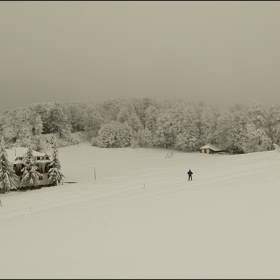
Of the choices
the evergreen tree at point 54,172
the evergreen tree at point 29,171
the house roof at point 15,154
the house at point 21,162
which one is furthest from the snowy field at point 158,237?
the house roof at point 15,154

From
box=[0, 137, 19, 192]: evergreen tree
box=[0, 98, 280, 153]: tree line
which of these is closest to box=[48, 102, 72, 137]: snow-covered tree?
box=[0, 98, 280, 153]: tree line

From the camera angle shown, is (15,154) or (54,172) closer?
(54,172)

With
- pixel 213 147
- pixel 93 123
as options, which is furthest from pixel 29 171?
pixel 93 123

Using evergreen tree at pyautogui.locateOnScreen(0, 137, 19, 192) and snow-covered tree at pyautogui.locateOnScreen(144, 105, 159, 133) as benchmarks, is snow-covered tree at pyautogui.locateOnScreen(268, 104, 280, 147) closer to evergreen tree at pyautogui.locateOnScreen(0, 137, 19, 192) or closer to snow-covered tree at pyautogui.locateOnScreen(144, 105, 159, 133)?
snow-covered tree at pyautogui.locateOnScreen(144, 105, 159, 133)

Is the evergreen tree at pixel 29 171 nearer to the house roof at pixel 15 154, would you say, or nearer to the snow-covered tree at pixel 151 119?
the house roof at pixel 15 154

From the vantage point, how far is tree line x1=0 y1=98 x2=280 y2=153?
5494 centimetres

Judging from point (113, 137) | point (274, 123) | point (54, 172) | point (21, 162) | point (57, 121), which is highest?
point (57, 121)

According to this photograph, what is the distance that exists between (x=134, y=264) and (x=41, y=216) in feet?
32.4

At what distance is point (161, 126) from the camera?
229ft

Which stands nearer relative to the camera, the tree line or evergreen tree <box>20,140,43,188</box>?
evergreen tree <box>20,140,43,188</box>

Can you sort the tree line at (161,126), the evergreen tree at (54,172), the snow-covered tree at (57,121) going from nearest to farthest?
the evergreen tree at (54,172)
the tree line at (161,126)
the snow-covered tree at (57,121)

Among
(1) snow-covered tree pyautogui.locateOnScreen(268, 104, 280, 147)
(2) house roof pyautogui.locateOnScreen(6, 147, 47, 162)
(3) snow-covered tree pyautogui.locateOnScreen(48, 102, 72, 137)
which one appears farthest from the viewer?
(3) snow-covered tree pyautogui.locateOnScreen(48, 102, 72, 137)

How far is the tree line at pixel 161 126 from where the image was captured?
54938 mm

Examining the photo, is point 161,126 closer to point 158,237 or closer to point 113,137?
point 113,137
